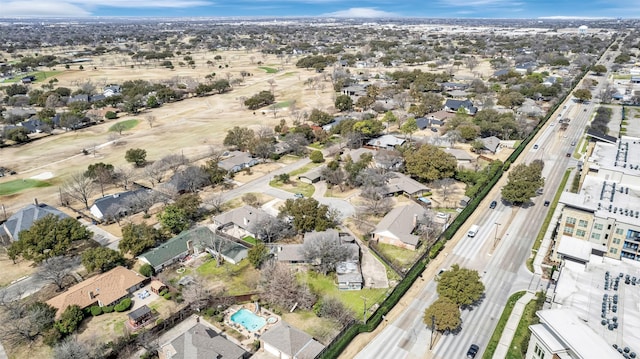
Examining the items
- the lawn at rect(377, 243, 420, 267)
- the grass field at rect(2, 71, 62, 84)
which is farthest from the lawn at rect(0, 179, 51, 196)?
the grass field at rect(2, 71, 62, 84)

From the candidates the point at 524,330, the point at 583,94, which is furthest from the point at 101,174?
the point at 583,94

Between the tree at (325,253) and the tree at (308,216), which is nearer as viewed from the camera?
the tree at (325,253)

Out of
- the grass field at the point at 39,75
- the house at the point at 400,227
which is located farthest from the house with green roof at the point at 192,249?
the grass field at the point at 39,75

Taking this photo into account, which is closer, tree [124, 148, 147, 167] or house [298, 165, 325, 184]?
house [298, 165, 325, 184]

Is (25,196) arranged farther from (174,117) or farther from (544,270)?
(544,270)

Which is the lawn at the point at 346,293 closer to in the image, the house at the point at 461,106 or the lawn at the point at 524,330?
the lawn at the point at 524,330

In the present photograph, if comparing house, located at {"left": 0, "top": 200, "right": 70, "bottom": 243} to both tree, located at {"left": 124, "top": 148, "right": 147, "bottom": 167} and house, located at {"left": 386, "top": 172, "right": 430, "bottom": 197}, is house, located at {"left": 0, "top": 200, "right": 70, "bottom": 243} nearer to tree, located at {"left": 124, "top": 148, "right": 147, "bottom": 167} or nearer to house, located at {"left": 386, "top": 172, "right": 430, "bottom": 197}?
tree, located at {"left": 124, "top": 148, "right": 147, "bottom": 167}
